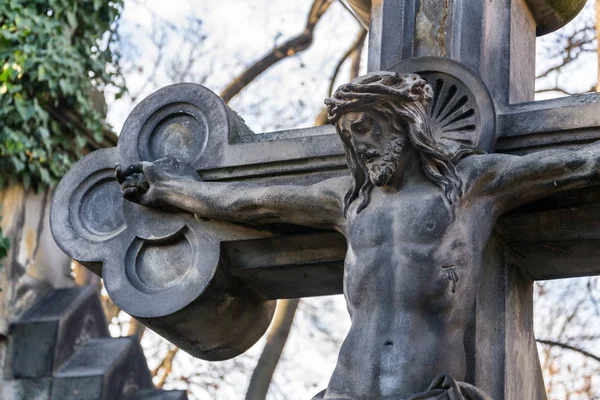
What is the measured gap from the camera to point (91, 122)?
11688 millimetres

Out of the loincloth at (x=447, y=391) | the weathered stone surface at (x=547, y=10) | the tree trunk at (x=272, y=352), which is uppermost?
the tree trunk at (x=272, y=352)

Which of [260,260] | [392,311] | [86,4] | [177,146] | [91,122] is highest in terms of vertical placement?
[86,4]

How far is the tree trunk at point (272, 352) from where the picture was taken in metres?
13.8

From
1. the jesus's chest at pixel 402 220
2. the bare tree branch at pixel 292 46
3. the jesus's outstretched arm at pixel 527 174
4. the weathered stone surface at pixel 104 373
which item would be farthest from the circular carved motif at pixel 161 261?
the bare tree branch at pixel 292 46

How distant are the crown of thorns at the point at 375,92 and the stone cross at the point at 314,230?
0.38 m

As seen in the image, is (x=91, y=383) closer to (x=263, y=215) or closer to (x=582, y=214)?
(x=263, y=215)

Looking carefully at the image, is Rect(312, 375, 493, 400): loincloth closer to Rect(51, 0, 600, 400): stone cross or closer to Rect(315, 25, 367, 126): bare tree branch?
Rect(51, 0, 600, 400): stone cross

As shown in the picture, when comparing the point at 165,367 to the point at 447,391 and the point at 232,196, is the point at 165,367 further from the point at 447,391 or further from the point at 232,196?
the point at 447,391

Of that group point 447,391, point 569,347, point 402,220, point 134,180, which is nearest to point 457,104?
point 402,220

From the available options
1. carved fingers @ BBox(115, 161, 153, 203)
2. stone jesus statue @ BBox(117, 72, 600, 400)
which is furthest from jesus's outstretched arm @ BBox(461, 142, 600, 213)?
carved fingers @ BBox(115, 161, 153, 203)

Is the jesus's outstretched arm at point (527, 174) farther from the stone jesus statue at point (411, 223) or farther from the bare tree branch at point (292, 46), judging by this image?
the bare tree branch at point (292, 46)

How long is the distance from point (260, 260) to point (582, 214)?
4.70ft

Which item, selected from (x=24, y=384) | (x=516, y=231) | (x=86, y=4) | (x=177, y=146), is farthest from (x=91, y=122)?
(x=516, y=231)

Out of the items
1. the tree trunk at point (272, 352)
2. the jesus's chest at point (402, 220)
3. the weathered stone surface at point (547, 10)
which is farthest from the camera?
the tree trunk at point (272, 352)
